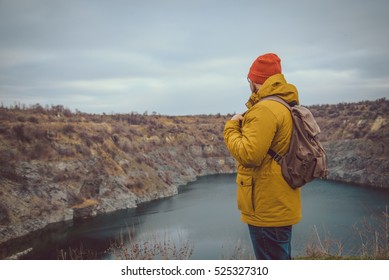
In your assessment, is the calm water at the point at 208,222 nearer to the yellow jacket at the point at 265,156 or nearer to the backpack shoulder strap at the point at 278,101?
the yellow jacket at the point at 265,156

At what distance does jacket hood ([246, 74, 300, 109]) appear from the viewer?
6.44 feet

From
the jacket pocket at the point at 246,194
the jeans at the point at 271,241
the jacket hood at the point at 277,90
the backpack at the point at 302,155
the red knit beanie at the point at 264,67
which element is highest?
the red knit beanie at the point at 264,67

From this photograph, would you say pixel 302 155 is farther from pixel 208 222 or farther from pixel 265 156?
pixel 208 222

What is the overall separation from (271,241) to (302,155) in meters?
0.53

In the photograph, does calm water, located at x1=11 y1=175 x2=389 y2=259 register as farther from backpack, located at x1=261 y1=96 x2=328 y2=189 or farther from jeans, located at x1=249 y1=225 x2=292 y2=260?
backpack, located at x1=261 y1=96 x2=328 y2=189

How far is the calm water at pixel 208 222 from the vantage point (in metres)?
11.6

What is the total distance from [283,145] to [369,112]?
30800 millimetres

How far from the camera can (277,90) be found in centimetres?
196

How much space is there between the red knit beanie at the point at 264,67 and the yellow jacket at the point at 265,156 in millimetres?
61

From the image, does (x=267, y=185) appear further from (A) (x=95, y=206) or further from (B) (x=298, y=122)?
(A) (x=95, y=206)

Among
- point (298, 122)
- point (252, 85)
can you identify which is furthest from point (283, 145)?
point (252, 85)

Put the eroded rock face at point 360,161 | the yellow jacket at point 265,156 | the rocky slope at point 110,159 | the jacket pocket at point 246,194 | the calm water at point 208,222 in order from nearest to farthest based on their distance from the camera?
the yellow jacket at point 265,156
the jacket pocket at point 246,194
the calm water at point 208,222
the rocky slope at point 110,159
the eroded rock face at point 360,161

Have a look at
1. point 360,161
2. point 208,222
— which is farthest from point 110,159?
point 360,161

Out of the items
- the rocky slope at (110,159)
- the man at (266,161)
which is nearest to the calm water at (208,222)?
the rocky slope at (110,159)
